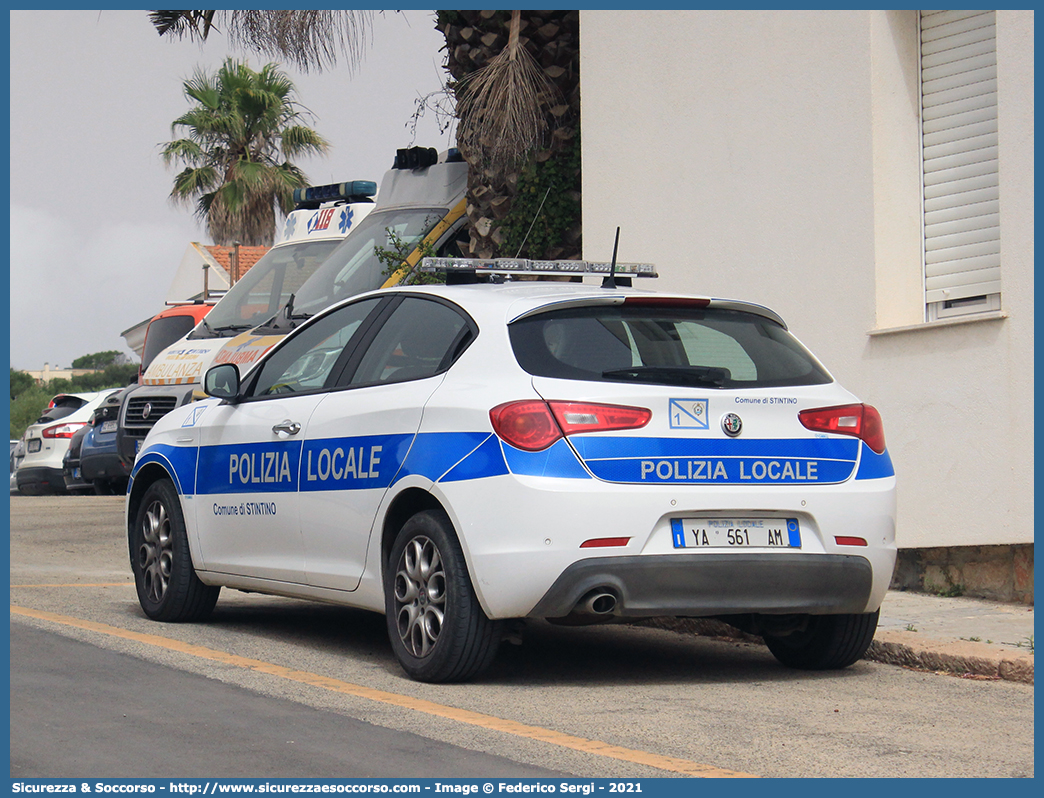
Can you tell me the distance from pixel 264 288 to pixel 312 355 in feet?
23.3

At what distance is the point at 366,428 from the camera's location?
634 centimetres

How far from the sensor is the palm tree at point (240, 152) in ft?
124

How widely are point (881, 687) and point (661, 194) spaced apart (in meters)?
5.70

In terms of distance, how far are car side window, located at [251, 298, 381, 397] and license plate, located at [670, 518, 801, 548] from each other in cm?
203

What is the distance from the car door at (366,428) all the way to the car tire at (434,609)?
0.94 feet

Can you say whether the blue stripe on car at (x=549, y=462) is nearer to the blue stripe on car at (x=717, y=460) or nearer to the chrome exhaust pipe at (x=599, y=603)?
the blue stripe on car at (x=717, y=460)

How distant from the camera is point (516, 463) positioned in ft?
18.2

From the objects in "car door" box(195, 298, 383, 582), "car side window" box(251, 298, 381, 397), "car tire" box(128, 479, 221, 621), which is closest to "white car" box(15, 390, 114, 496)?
"car tire" box(128, 479, 221, 621)

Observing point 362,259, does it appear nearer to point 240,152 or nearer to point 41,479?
point 41,479

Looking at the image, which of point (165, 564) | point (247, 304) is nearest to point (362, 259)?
point (247, 304)

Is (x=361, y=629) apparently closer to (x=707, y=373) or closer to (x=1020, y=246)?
(x=707, y=373)

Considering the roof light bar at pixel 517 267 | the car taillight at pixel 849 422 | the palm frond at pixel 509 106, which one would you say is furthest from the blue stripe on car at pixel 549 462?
the palm frond at pixel 509 106

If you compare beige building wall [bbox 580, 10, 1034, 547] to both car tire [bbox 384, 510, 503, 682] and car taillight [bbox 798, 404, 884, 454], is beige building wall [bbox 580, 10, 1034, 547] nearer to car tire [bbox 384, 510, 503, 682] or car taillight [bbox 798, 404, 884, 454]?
car taillight [bbox 798, 404, 884, 454]

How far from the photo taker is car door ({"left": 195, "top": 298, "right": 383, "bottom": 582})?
6855 mm
